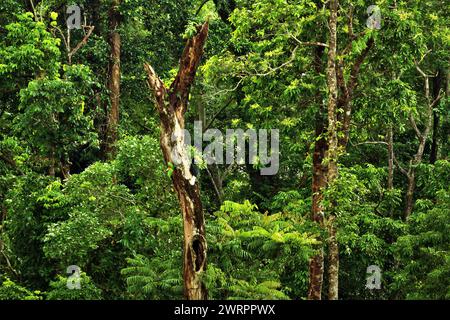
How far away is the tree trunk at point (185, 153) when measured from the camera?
12508 millimetres

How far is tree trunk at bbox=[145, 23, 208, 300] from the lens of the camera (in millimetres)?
12508

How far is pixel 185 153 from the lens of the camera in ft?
41.5

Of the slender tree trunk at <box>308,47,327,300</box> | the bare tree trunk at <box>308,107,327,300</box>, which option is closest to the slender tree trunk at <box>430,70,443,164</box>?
the slender tree trunk at <box>308,47,327,300</box>

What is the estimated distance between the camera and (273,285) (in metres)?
12.9

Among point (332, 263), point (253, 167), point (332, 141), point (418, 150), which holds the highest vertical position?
point (418, 150)

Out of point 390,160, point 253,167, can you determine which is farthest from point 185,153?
point 390,160

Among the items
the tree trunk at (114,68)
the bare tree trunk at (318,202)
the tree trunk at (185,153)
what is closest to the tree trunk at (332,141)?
the bare tree trunk at (318,202)

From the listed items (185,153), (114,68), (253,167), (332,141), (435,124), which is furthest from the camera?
(114,68)

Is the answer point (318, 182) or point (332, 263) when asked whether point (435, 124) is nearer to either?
point (318, 182)

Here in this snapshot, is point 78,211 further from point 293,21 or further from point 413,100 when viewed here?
point 413,100

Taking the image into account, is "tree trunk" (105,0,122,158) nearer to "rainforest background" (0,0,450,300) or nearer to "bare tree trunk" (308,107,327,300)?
"rainforest background" (0,0,450,300)

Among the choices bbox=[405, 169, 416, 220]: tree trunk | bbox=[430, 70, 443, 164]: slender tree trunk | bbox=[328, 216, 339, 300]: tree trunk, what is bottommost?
bbox=[328, 216, 339, 300]: tree trunk

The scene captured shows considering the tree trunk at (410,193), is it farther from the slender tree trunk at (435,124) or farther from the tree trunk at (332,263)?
the tree trunk at (332,263)

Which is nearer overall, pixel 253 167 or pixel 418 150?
pixel 253 167
